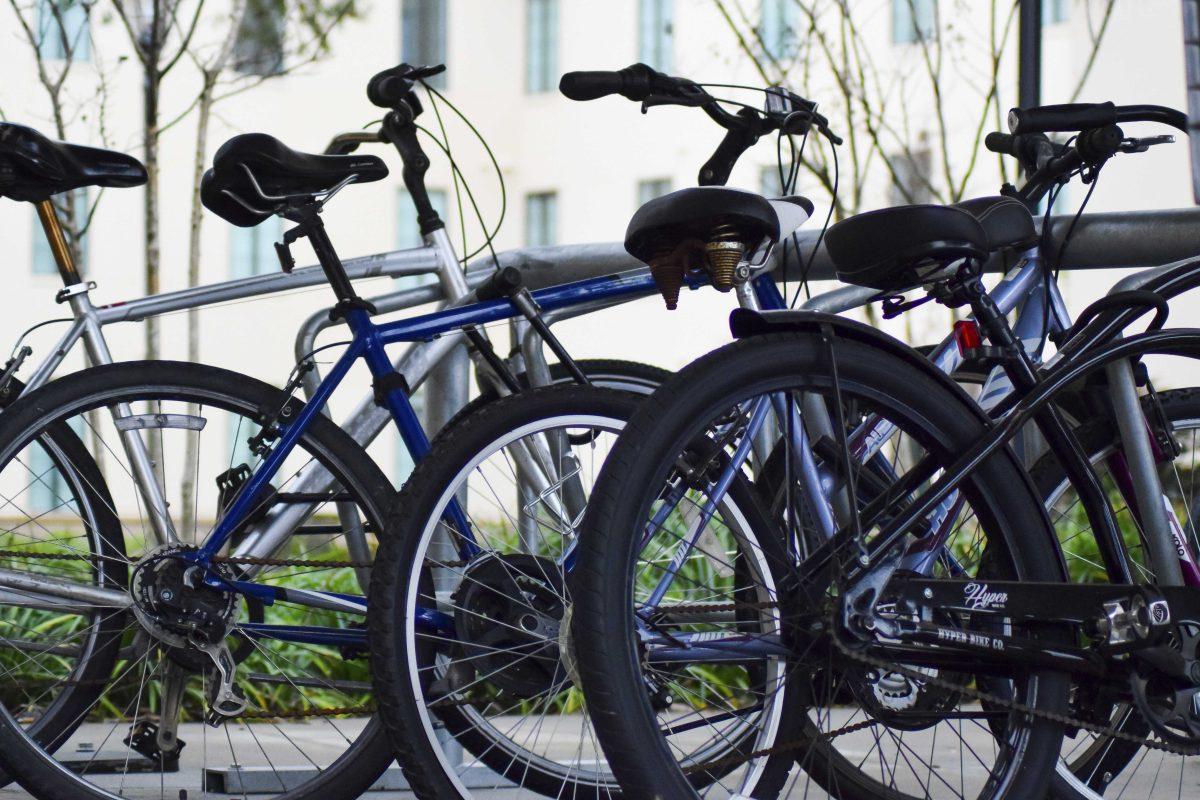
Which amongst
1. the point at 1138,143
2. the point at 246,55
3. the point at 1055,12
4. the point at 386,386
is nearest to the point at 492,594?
the point at 386,386

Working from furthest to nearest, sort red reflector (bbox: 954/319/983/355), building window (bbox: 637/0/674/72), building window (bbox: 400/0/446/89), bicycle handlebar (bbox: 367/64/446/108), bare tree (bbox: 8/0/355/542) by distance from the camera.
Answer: building window (bbox: 400/0/446/89), building window (bbox: 637/0/674/72), bare tree (bbox: 8/0/355/542), bicycle handlebar (bbox: 367/64/446/108), red reflector (bbox: 954/319/983/355)

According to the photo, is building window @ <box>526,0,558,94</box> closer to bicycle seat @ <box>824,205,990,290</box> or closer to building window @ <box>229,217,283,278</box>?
building window @ <box>229,217,283,278</box>

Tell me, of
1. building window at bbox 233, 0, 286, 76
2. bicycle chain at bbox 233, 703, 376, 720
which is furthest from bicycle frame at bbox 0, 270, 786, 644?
building window at bbox 233, 0, 286, 76

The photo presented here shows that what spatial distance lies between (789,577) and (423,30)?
17.7 m

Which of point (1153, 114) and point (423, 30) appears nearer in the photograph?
point (1153, 114)

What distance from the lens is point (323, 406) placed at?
9.84ft

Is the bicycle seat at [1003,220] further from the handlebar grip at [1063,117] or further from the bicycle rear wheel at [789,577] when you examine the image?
the bicycle rear wheel at [789,577]

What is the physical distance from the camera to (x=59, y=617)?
480 cm

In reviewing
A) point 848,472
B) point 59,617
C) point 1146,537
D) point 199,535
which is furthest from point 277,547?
point 59,617

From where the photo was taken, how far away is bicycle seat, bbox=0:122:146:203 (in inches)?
119

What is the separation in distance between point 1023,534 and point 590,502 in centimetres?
78

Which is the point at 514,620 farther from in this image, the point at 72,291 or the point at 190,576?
the point at 72,291

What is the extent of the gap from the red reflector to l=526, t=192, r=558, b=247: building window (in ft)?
56.2

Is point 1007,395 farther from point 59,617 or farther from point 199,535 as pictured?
point 59,617
